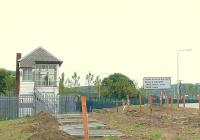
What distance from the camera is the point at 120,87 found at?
318 ft

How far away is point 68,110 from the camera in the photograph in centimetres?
5294

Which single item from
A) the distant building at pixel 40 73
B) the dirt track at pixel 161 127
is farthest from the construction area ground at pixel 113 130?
the distant building at pixel 40 73

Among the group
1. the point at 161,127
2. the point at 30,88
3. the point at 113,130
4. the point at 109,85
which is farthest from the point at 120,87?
the point at 113,130

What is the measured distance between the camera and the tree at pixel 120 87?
96625 millimetres

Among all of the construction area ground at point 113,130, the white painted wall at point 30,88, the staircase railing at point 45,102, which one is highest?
the white painted wall at point 30,88

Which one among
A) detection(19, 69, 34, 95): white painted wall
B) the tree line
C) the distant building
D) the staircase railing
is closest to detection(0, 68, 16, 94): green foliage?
the tree line

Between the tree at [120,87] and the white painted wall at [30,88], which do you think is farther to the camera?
the tree at [120,87]

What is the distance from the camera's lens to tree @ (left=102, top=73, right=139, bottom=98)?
96.6 meters

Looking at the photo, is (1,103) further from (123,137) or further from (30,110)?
(123,137)

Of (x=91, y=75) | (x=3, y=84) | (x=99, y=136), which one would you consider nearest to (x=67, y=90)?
(x=91, y=75)

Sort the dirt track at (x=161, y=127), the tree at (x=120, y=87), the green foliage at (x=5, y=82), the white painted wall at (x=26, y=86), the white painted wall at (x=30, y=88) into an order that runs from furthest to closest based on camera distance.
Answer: the tree at (x=120, y=87)
the green foliage at (x=5, y=82)
the white painted wall at (x=26, y=86)
the white painted wall at (x=30, y=88)
the dirt track at (x=161, y=127)

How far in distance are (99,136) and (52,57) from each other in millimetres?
39523

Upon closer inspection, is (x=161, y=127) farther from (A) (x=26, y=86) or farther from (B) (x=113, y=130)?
(A) (x=26, y=86)

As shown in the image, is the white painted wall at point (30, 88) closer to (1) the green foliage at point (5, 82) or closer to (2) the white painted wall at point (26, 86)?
(2) the white painted wall at point (26, 86)
